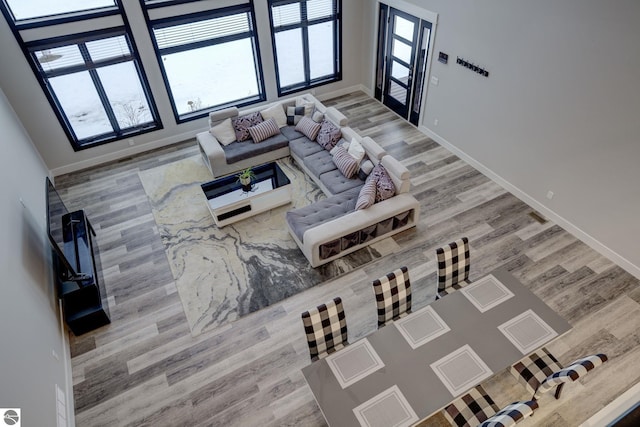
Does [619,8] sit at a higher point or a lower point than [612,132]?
higher

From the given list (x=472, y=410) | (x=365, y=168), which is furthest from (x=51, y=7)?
(x=472, y=410)

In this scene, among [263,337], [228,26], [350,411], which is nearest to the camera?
[350,411]

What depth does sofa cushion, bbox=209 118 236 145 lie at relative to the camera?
7.18 metres

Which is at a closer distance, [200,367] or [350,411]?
[350,411]

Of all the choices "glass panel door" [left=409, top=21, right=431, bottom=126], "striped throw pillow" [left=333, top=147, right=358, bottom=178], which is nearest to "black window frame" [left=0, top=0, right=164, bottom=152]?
"striped throw pillow" [left=333, top=147, right=358, bottom=178]

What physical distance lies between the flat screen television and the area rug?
1.10 meters

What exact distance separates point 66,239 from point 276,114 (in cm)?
410

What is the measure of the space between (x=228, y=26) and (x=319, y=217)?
175 inches

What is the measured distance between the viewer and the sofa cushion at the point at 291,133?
740 centimetres

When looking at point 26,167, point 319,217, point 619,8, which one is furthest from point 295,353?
point 619,8

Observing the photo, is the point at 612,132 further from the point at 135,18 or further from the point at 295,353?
the point at 135,18

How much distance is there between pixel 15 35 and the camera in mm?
6125

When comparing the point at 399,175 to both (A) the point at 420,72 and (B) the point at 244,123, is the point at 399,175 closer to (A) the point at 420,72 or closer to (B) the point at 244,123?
(A) the point at 420,72

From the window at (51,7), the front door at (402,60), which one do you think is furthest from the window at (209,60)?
the front door at (402,60)
